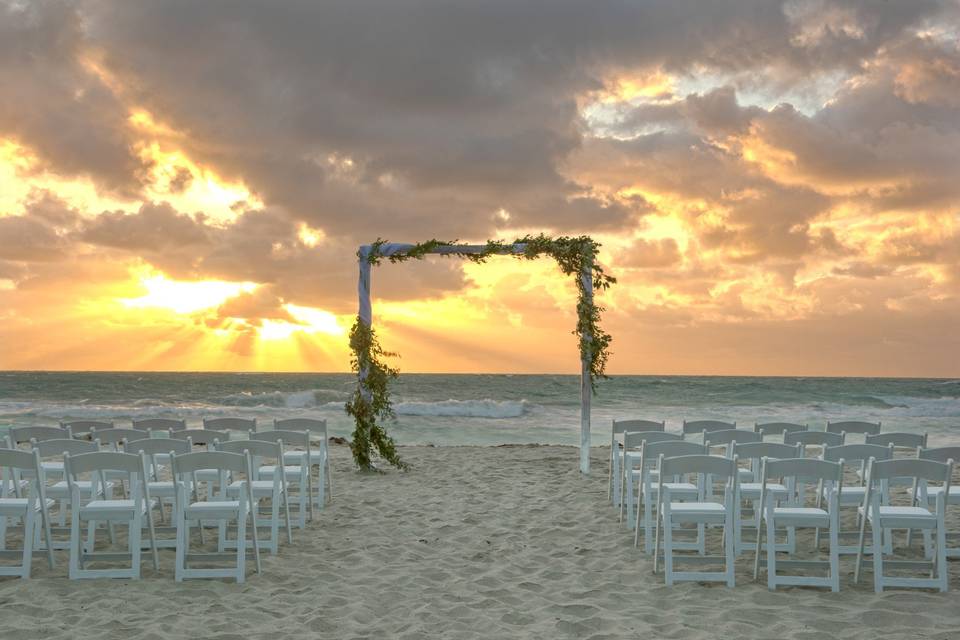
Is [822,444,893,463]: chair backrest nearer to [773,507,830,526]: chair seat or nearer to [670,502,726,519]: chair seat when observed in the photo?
[773,507,830,526]: chair seat

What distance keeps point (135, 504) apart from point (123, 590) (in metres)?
0.55

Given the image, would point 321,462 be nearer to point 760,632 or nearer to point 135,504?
point 135,504

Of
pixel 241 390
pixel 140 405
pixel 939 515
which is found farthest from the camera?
pixel 241 390

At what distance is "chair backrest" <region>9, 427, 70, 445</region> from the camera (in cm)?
752

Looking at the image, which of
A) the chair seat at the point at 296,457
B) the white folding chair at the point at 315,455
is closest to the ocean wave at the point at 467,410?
the chair seat at the point at 296,457

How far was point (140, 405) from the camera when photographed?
33.4 metres

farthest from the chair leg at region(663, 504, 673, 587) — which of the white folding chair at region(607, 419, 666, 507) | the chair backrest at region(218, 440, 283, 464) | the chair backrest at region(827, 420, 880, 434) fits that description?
the chair backrest at region(827, 420, 880, 434)

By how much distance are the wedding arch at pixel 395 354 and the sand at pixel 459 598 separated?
325cm

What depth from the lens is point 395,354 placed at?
1073cm

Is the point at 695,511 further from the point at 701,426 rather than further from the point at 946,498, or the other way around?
the point at 701,426

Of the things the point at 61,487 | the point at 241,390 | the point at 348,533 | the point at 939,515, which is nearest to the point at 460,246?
the point at 348,533

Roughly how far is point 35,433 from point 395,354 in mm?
4400

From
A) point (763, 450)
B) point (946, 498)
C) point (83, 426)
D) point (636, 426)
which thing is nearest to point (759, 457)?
point (763, 450)

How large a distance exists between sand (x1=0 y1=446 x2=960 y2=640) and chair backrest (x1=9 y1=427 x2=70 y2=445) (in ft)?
6.62
